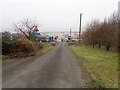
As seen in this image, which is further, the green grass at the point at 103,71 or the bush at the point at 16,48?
the bush at the point at 16,48

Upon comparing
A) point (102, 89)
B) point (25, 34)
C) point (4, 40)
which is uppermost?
point (25, 34)

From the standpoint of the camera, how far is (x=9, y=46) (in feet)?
36.9

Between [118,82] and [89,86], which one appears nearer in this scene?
[89,86]

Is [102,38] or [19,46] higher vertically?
[102,38]

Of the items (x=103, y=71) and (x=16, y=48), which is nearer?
(x=103, y=71)

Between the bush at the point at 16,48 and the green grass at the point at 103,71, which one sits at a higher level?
the bush at the point at 16,48

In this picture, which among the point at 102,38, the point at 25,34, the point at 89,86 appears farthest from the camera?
the point at 25,34

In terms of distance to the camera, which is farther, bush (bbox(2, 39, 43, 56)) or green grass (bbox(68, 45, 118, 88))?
bush (bbox(2, 39, 43, 56))

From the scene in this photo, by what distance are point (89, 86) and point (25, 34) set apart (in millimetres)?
17663

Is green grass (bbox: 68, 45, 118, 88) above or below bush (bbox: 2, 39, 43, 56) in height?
below

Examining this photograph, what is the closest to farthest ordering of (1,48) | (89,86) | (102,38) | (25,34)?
(89,86)
(1,48)
(102,38)
(25,34)

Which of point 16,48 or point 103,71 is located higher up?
point 16,48

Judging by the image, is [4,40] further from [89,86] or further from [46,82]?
[89,86]

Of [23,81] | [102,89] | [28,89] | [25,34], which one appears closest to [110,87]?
[102,89]
